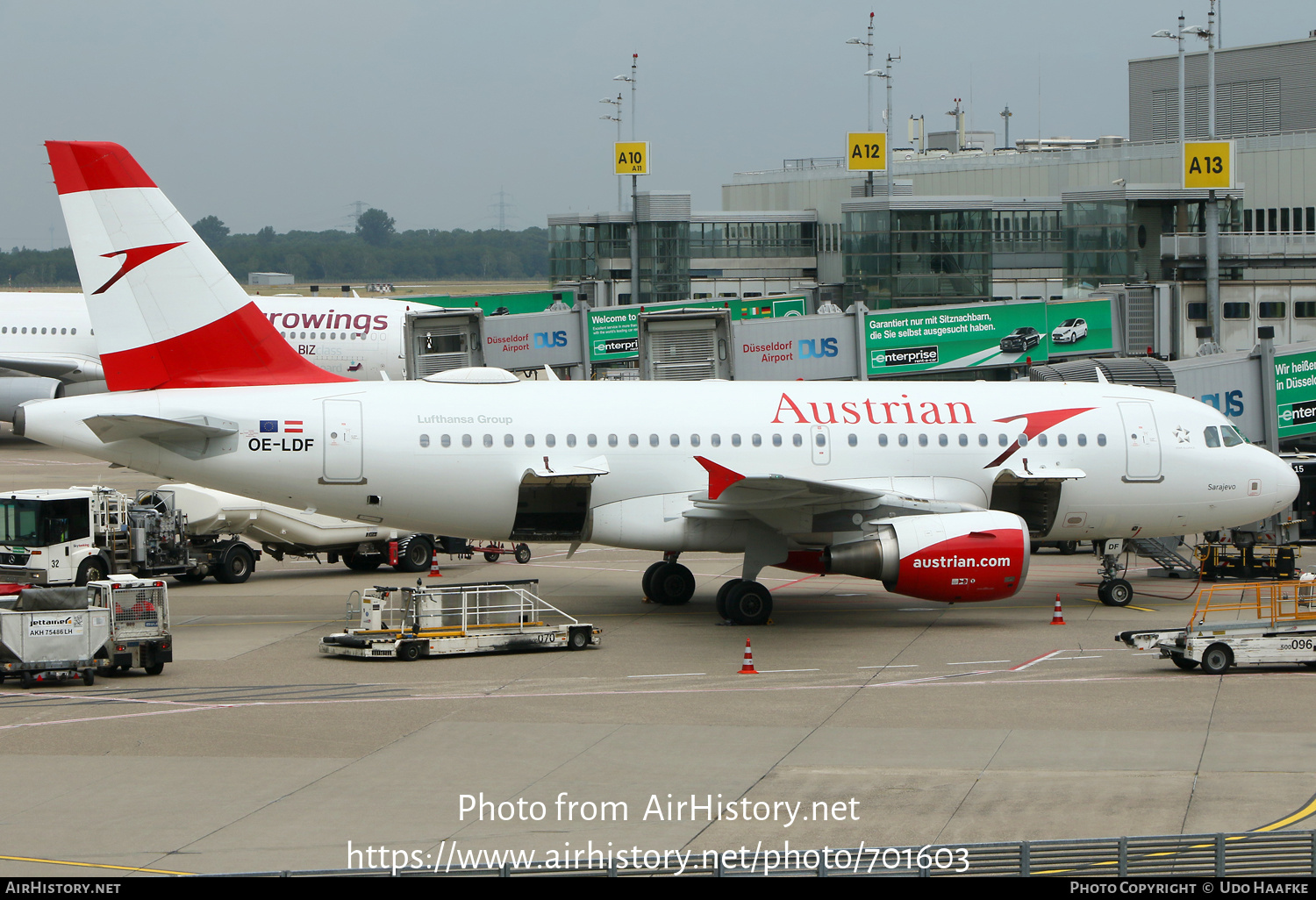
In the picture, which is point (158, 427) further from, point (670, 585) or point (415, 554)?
point (670, 585)

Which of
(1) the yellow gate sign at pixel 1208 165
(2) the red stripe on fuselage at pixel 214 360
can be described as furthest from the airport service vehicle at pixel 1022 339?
(2) the red stripe on fuselage at pixel 214 360

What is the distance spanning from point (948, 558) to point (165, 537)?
58.5ft

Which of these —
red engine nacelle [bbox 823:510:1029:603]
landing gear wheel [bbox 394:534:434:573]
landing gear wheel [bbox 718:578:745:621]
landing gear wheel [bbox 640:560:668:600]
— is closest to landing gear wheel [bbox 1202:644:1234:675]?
red engine nacelle [bbox 823:510:1029:603]

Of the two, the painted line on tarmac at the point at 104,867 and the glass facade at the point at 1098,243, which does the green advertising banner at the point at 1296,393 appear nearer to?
the glass facade at the point at 1098,243

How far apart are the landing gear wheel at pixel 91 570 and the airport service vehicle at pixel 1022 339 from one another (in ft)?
129

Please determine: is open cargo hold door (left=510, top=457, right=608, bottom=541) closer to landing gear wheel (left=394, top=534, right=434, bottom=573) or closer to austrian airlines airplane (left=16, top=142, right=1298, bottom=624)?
austrian airlines airplane (left=16, top=142, right=1298, bottom=624)

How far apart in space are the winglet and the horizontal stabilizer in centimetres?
873

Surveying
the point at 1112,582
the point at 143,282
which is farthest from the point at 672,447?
the point at 143,282

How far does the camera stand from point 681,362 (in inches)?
1811

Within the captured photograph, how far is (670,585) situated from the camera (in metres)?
29.3

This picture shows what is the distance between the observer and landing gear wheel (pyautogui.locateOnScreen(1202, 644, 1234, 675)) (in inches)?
864

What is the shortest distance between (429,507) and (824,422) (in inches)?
311

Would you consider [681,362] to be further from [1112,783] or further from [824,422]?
[1112,783]
